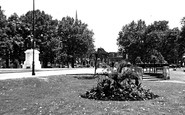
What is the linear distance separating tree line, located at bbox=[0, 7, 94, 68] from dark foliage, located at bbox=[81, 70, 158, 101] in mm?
42692

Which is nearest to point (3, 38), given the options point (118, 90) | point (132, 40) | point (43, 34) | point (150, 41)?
point (43, 34)

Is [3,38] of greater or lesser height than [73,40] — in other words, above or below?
below

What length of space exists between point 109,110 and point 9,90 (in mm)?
7168

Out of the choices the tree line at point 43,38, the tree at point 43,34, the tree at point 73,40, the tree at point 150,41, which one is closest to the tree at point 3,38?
the tree line at point 43,38

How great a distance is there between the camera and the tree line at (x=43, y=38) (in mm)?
54125

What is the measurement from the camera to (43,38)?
5888cm

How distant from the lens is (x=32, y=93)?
1271 centimetres

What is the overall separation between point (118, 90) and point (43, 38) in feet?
164

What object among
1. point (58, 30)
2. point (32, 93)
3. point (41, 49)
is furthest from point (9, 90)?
point (58, 30)

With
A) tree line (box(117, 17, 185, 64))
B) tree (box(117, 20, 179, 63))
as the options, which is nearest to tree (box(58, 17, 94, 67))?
tree line (box(117, 17, 185, 64))

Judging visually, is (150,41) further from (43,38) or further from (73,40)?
(43,38)

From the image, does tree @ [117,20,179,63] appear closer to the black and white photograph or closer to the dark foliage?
the black and white photograph

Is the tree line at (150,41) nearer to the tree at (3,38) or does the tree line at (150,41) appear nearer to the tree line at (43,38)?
the tree line at (43,38)

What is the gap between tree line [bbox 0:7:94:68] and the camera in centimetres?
5412
